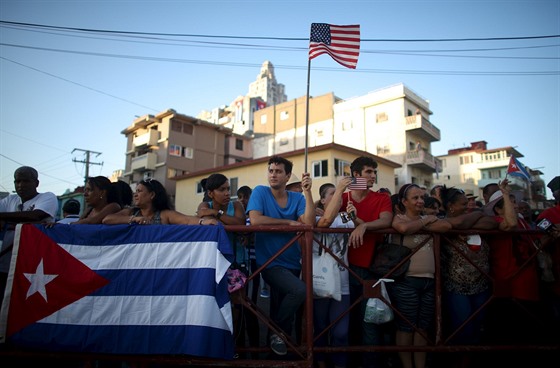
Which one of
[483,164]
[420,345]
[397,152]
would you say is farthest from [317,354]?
[483,164]

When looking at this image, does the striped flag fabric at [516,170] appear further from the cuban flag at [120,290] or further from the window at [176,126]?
the window at [176,126]

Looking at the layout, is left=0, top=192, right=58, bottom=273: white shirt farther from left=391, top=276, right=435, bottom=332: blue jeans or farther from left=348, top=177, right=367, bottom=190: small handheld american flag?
left=391, top=276, right=435, bottom=332: blue jeans

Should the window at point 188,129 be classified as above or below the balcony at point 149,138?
above

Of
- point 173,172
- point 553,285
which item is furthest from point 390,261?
point 173,172

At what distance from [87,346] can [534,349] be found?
4612mm

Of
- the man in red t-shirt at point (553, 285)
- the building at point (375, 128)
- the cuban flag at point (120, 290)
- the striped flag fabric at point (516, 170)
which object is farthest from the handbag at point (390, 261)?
the building at point (375, 128)

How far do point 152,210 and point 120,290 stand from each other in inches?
38.1

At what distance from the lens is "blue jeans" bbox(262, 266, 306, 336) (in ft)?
11.1

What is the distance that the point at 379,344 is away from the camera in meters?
3.64

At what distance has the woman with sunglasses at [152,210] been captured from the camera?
3678mm

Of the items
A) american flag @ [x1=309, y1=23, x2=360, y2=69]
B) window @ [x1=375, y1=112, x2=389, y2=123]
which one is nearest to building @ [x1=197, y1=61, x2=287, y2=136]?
window @ [x1=375, y1=112, x2=389, y2=123]

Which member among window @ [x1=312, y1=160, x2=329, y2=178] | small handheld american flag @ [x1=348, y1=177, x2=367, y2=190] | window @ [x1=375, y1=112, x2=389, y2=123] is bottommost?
small handheld american flag @ [x1=348, y1=177, x2=367, y2=190]

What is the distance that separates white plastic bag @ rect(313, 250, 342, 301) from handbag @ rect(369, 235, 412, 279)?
47cm

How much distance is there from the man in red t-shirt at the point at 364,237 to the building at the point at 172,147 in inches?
1357
